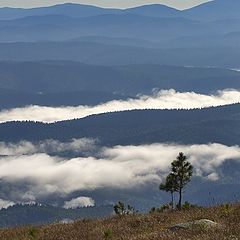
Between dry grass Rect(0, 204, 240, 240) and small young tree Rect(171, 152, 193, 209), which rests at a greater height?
small young tree Rect(171, 152, 193, 209)

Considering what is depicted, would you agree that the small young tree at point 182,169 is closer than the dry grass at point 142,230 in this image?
No

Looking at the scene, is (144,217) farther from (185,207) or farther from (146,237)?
(146,237)

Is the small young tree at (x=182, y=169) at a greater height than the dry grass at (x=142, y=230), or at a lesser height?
greater

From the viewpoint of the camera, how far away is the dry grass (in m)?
18.7

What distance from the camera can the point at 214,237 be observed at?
1762 cm

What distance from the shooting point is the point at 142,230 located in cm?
2281

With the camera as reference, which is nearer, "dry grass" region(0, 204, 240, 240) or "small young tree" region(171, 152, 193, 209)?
"dry grass" region(0, 204, 240, 240)

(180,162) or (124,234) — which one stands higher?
(180,162)

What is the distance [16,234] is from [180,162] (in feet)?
102

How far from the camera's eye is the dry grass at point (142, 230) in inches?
738

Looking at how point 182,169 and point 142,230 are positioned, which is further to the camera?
point 182,169

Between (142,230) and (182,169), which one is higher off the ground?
(182,169)

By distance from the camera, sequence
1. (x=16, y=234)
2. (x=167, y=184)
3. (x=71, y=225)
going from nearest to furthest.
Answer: (x=16, y=234)
(x=71, y=225)
(x=167, y=184)

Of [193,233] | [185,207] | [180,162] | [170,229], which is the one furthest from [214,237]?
[180,162]
